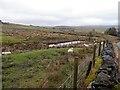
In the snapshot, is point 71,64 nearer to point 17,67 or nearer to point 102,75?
point 17,67

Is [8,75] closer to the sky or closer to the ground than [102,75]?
closer to the ground

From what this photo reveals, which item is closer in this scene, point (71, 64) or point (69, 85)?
point (69, 85)

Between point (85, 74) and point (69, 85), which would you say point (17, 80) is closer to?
point (85, 74)

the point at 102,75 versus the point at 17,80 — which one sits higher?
the point at 102,75

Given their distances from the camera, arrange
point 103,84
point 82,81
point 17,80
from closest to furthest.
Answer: point 103,84, point 82,81, point 17,80

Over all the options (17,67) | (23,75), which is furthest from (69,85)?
(17,67)

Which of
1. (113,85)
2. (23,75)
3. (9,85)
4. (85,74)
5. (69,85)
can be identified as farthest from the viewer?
(23,75)

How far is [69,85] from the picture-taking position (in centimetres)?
886

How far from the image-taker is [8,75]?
50.1ft

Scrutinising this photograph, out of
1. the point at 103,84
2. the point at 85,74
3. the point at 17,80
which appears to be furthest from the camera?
the point at 17,80

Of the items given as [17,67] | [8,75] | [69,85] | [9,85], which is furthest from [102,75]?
[17,67]

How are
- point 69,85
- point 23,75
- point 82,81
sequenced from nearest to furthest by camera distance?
point 69,85
point 82,81
point 23,75

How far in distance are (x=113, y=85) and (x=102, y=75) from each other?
16.7 inches

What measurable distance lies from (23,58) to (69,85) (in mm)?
12889
